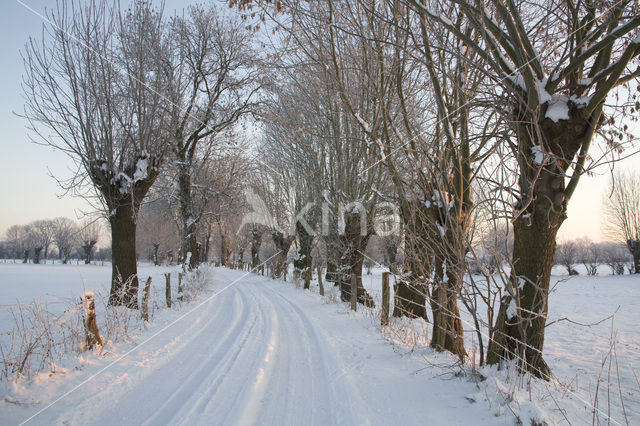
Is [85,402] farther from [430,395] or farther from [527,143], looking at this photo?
[527,143]

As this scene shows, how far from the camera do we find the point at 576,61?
10.7ft

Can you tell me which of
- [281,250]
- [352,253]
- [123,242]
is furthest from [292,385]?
[281,250]

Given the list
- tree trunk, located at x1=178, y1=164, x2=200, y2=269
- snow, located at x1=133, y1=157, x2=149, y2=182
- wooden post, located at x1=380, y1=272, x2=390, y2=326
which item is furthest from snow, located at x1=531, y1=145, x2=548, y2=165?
tree trunk, located at x1=178, y1=164, x2=200, y2=269

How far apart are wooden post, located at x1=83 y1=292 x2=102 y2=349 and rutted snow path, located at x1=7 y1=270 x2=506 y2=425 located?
543 mm

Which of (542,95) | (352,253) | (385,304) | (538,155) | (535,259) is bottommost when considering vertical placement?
(385,304)

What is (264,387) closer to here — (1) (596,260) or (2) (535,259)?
(2) (535,259)

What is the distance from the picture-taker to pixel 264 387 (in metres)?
3.59

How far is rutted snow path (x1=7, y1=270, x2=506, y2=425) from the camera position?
2.96m

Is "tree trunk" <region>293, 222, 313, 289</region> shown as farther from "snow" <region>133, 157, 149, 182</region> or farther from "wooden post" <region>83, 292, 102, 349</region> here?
"wooden post" <region>83, 292, 102, 349</region>

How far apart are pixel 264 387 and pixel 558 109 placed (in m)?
4.21

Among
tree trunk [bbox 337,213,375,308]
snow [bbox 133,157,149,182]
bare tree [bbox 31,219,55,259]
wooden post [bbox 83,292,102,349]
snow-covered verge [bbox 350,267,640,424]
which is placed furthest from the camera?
bare tree [bbox 31,219,55,259]

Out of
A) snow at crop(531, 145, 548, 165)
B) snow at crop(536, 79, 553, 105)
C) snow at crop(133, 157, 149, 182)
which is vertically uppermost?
snow at crop(133, 157, 149, 182)

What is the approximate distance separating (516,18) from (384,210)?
10097 millimetres

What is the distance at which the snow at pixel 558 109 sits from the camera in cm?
336
